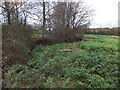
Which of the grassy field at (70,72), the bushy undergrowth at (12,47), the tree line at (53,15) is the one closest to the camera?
the grassy field at (70,72)

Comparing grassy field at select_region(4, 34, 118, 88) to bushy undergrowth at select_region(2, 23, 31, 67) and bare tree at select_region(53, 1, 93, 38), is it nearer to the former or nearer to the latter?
bushy undergrowth at select_region(2, 23, 31, 67)

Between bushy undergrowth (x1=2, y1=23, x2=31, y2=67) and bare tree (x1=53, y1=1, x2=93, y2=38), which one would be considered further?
bare tree (x1=53, y1=1, x2=93, y2=38)

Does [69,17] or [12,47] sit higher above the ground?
[69,17]

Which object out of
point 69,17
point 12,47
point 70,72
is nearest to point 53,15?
point 69,17

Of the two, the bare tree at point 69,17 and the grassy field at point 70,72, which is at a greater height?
the bare tree at point 69,17

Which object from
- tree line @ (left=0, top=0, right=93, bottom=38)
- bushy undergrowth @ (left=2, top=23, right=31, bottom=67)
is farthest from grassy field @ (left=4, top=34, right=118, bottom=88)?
tree line @ (left=0, top=0, right=93, bottom=38)

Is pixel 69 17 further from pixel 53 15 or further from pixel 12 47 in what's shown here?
pixel 12 47

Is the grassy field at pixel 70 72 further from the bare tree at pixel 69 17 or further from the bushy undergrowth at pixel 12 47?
the bare tree at pixel 69 17

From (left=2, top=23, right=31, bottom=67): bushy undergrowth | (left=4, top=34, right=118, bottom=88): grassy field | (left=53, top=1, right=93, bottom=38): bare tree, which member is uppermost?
(left=53, top=1, right=93, bottom=38): bare tree

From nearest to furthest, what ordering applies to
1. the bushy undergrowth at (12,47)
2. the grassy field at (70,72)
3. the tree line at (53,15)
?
the grassy field at (70,72), the bushy undergrowth at (12,47), the tree line at (53,15)

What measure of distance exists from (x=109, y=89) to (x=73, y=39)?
1045 centimetres

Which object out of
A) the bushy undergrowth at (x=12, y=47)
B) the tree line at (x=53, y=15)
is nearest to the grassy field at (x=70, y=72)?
the bushy undergrowth at (x=12, y=47)

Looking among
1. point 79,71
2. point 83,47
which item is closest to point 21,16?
point 83,47

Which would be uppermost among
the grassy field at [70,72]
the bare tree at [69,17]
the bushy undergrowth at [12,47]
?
the bare tree at [69,17]
